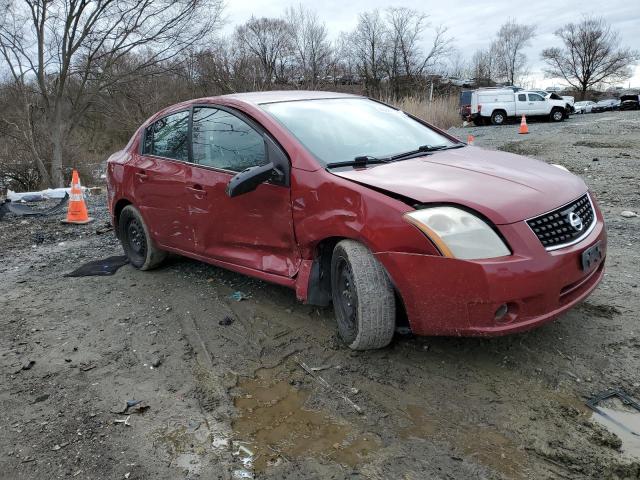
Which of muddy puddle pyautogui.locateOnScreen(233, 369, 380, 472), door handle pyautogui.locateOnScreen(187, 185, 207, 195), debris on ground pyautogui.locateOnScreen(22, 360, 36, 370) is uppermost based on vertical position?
door handle pyautogui.locateOnScreen(187, 185, 207, 195)

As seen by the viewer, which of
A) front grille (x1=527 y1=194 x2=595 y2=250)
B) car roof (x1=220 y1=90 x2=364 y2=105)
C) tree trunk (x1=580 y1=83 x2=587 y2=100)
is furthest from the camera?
tree trunk (x1=580 y1=83 x2=587 y2=100)

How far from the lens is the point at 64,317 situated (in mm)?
4207

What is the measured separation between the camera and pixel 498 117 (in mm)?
29000

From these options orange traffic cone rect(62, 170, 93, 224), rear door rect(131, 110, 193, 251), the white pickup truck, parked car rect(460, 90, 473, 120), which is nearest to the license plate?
rear door rect(131, 110, 193, 251)

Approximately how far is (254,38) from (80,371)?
4562 cm

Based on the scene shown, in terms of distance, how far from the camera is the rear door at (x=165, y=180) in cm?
428

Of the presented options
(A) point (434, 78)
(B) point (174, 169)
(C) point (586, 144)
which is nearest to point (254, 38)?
(A) point (434, 78)

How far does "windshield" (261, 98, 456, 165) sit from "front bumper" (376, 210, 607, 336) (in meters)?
0.97

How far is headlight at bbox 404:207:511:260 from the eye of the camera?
256 cm

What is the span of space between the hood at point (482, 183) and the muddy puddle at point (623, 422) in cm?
100

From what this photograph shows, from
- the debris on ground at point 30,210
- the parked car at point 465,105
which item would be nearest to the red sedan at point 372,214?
the debris on ground at point 30,210

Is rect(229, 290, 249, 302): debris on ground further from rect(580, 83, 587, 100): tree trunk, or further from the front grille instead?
rect(580, 83, 587, 100): tree trunk

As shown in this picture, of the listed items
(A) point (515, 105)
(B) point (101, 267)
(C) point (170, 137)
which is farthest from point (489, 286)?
(A) point (515, 105)

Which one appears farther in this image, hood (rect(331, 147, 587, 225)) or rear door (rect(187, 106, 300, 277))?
rear door (rect(187, 106, 300, 277))
